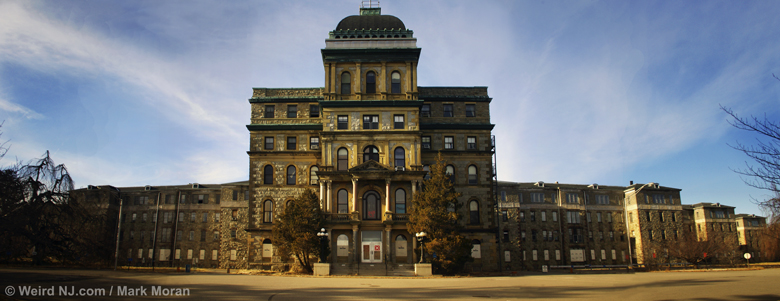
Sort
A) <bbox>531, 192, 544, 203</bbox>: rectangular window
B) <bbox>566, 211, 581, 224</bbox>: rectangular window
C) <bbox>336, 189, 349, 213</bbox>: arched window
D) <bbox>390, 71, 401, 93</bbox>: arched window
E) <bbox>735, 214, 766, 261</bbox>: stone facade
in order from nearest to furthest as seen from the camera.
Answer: <bbox>336, 189, 349, 213</bbox>: arched window, <bbox>390, 71, 401, 93</bbox>: arched window, <bbox>531, 192, 544, 203</bbox>: rectangular window, <bbox>566, 211, 581, 224</bbox>: rectangular window, <bbox>735, 214, 766, 261</bbox>: stone facade

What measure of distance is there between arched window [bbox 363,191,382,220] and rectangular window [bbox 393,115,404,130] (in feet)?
20.1

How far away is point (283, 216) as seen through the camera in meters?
39.0

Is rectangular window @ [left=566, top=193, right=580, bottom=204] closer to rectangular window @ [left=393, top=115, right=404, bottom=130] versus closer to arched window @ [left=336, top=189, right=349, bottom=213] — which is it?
rectangular window @ [left=393, top=115, right=404, bottom=130]

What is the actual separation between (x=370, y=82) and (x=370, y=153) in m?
6.88

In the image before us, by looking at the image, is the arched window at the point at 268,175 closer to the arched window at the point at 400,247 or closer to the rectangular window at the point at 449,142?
the arched window at the point at 400,247

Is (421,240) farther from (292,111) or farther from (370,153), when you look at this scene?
(292,111)

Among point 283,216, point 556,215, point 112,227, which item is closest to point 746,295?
point 283,216

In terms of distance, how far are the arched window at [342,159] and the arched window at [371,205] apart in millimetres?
3285

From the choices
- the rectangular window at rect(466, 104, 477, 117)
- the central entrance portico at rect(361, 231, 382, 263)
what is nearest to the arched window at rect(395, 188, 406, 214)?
the central entrance portico at rect(361, 231, 382, 263)

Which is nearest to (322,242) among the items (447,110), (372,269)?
(372,269)

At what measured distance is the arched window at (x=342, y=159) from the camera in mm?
42156

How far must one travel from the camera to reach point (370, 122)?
140 ft

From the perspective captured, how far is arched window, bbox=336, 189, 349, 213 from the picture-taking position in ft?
135

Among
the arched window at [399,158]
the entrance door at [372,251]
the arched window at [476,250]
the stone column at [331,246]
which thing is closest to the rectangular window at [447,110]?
the arched window at [399,158]
